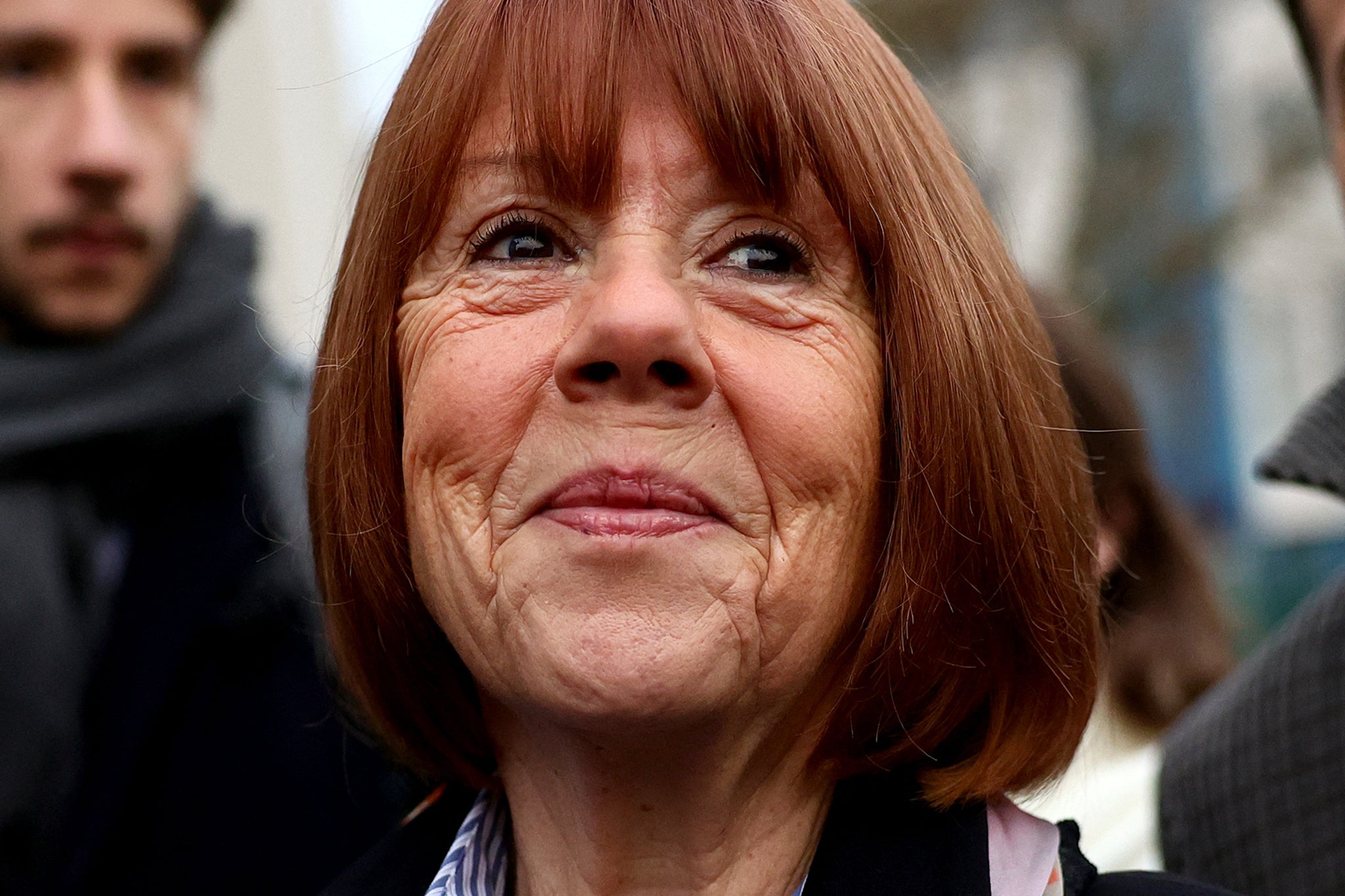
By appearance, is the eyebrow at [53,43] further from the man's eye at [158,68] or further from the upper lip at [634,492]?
the upper lip at [634,492]

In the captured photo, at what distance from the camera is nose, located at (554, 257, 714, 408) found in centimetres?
151

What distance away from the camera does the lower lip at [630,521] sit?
60.0 inches

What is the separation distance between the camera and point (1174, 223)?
1263 centimetres

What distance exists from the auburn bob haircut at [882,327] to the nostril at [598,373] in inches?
7.7

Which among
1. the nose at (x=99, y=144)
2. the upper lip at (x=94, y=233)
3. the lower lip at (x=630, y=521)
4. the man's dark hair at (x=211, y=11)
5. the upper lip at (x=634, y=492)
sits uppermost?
the man's dark hair at (x=211, y=11)

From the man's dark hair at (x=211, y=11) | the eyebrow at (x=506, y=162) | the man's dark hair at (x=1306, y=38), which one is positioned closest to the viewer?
the eyebrow at (x=506, y=162)

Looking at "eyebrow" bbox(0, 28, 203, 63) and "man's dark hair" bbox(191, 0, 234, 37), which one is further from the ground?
"man's dark hair" bbox(191, 0, 234, 37)

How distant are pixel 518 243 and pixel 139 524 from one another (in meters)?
1.62

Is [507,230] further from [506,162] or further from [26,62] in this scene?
[26,62]

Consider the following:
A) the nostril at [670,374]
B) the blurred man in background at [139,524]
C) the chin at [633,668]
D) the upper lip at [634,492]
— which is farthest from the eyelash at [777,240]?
the blurred man in background at [139,524]

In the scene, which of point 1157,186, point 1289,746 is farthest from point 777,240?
point 1157,186

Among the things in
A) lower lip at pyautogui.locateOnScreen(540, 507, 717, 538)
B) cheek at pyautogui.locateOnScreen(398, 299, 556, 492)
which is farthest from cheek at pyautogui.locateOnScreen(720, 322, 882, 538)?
cheek at pyautogui.locateOnScreen(398, 299, 556, 492)

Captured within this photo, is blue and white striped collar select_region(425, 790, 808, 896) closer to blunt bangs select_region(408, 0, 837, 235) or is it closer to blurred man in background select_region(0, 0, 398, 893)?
blurred man in background select_region(0, 0, 398, 893)

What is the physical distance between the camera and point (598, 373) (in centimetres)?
156
